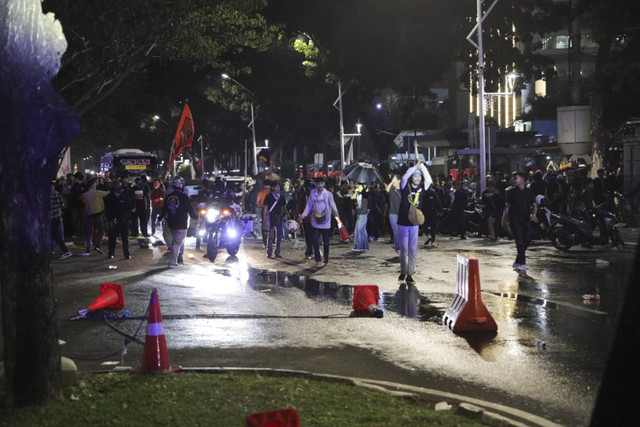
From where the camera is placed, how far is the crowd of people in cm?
1589

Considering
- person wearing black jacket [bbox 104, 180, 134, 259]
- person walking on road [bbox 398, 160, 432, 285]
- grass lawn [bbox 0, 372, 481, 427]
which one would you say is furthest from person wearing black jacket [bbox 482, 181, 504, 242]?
grass lawn [bbox 0, 372, 481, 427]

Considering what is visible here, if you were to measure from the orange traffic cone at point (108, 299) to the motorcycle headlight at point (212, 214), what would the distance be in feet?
23.9

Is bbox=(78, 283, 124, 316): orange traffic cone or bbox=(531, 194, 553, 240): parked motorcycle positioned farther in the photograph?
bbox=(531, 194, 553, 240): parked motorcycle

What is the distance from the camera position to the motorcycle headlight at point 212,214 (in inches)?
750

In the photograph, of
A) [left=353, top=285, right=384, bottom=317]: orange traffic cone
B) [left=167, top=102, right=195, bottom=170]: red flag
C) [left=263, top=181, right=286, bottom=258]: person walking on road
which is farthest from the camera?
[left=167, top=102, right=195, bottom=170]: red flag

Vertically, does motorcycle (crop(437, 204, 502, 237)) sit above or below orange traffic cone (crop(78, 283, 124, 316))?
above

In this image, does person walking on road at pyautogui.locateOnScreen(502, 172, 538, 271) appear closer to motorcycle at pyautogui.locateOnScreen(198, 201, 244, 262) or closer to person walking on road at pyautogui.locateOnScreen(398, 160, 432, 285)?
person walking on road at pyautogui.locateOnScreen(398, 160, 432, 285)

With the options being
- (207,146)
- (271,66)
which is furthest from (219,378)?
(207,146)

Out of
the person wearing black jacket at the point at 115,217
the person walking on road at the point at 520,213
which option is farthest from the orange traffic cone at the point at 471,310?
the person wearing black jacket at the point at 115,217

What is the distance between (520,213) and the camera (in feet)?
52.4

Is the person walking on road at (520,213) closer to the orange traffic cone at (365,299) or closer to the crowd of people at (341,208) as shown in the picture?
the crowd of people at (341,208)

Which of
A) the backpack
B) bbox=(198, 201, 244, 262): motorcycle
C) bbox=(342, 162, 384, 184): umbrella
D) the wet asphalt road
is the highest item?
bbox=(342, 162, 384, 184): umbrella

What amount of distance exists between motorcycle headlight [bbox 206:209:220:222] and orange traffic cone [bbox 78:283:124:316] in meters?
7.30

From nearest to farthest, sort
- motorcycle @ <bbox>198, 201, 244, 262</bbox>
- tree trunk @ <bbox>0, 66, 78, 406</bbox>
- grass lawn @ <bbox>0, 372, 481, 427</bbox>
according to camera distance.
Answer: grass lawn @ <bbox>0, 372, 481, 427</bbox> → tree trunk @ <bbox>0, 66, 78, 406</bbox> → motorcycle @ <bbox>198, 201, 244, 262</bbox>
